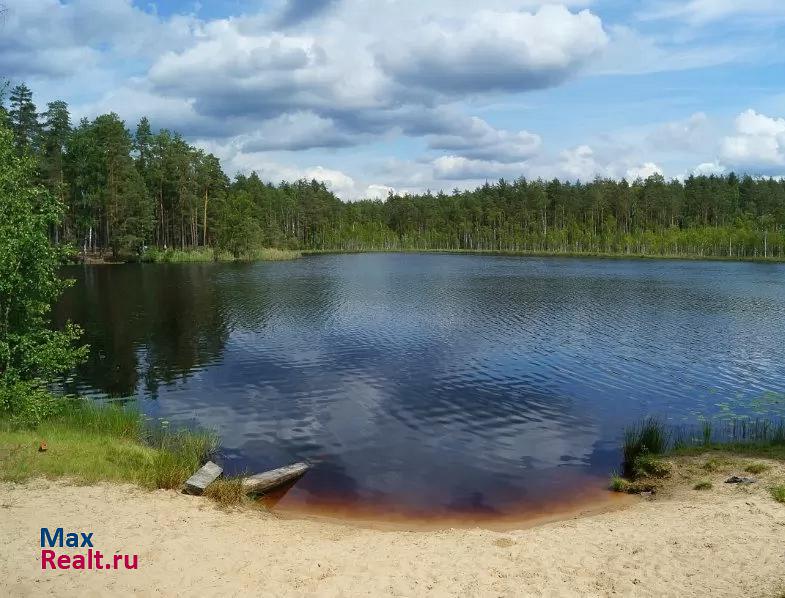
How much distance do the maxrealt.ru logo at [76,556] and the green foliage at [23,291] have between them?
7.73m

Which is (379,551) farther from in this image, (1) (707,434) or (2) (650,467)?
(1) (707,434)

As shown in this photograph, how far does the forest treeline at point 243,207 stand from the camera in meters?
104

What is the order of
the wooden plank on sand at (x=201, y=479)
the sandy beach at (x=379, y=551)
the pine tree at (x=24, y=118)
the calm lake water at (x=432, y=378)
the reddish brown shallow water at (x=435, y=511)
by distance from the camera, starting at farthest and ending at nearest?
the pine tree at (x=24, y=118), the calm lake water at (x=432, y=378), the reddish brown shallow water at (x=435, y=511), the wooden plank on sand at (x=201, y=479), the sandy beach at (x=379, y=551)

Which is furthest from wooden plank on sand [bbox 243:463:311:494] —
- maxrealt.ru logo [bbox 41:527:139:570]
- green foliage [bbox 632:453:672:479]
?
green foliage [bbox 632:453:672:479]

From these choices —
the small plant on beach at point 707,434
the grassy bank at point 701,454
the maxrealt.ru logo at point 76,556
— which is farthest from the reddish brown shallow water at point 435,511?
the small plant on beach at point 707,434

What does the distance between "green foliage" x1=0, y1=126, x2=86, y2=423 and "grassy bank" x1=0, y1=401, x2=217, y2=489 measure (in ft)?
3.41

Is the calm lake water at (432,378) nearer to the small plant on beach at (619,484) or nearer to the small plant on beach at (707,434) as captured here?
the small plant on beach at (619,484)

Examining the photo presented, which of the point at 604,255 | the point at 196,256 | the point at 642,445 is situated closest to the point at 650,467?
the point at 642,445

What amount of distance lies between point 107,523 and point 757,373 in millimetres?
30695

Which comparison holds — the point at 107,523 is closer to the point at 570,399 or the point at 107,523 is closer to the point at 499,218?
the point at 570,399

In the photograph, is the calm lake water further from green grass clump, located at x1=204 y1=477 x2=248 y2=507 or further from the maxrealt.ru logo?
the maxrealt.ru logo

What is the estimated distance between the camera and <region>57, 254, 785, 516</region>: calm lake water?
1861cm

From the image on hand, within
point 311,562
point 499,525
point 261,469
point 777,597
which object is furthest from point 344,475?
point 777,597

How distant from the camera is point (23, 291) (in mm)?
18938
